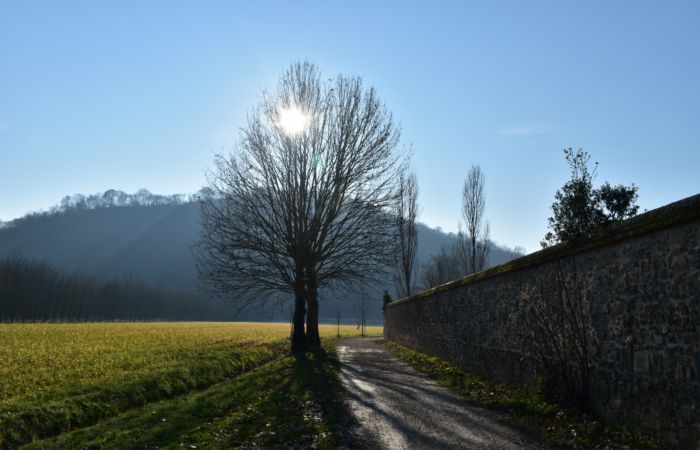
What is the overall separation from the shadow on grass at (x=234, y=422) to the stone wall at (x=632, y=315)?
4815mm

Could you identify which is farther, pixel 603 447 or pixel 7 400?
pixel 7 400

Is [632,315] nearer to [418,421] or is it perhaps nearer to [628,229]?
[628,229]

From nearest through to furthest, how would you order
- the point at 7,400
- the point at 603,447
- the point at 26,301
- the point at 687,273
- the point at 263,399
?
the point at 687,273
the point at 603,447
the point at 7,400
the point at 263,399
the point at 26,301

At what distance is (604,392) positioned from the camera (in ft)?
28.4

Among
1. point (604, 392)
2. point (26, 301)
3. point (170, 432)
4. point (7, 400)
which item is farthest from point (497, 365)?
point (26, 301)

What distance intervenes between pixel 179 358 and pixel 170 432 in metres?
13.2

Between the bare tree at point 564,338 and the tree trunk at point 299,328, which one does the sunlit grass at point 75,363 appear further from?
the bare tree at point 564,338

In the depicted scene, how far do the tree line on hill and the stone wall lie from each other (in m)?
77.6

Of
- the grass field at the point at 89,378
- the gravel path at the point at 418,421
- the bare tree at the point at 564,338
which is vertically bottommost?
the grass field at the point at 89,378

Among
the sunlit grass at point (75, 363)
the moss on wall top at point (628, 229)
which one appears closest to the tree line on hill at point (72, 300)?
the sunlit grass at point (75, 363)

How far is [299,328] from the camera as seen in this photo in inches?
1027

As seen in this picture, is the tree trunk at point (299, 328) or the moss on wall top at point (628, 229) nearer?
the moss on wall top at point (628, 229)

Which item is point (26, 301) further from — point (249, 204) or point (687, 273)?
point (687, 273)

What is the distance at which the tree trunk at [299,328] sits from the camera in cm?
2562
